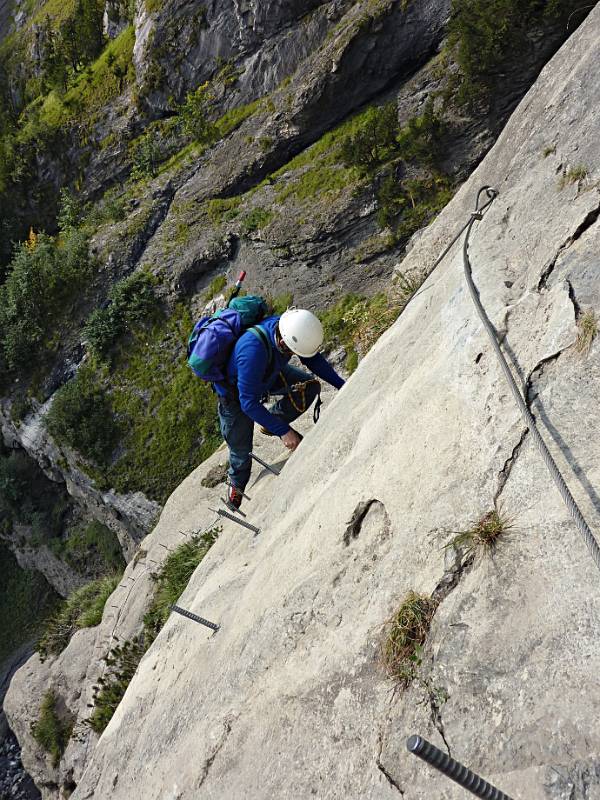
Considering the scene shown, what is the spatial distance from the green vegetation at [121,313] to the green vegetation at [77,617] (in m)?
10.8

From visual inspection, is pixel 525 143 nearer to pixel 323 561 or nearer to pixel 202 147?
pixel 323 561

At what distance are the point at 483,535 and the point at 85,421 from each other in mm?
20859

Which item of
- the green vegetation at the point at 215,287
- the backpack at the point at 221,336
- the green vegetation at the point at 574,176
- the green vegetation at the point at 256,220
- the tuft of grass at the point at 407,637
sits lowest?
the tuft of grass at the point at 407,637

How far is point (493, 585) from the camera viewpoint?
122 inches

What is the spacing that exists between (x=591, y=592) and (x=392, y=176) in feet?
64.2

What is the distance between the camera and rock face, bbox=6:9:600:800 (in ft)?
9.09

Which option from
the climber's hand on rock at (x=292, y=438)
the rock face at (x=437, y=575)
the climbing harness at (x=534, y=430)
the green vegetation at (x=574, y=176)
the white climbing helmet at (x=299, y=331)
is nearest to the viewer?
the climbing harness at (x=534, y=430)

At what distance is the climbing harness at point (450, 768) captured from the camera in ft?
6.98

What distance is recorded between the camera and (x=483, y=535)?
331cm

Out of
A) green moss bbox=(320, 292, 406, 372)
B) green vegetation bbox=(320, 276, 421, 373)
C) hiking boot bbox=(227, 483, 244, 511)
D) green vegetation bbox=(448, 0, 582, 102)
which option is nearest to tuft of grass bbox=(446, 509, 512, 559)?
hiking boot bbox=(227, 483, 244, 511)

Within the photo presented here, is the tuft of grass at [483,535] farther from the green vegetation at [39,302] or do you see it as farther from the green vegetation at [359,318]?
the green vegetation at [39,302]

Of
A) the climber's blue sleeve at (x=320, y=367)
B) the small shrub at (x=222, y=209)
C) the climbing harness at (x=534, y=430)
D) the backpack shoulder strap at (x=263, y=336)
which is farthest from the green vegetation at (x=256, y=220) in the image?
the climbing harness at (x=534, y=430)

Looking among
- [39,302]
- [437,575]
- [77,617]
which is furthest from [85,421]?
[437,575]

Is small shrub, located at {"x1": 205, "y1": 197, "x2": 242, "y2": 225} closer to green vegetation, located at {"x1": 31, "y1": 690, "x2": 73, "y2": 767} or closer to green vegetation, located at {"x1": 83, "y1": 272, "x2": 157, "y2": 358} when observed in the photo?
green vegetation, located at {"x1": 83, "y1": 272, "x2": 157, "y2": 358}
